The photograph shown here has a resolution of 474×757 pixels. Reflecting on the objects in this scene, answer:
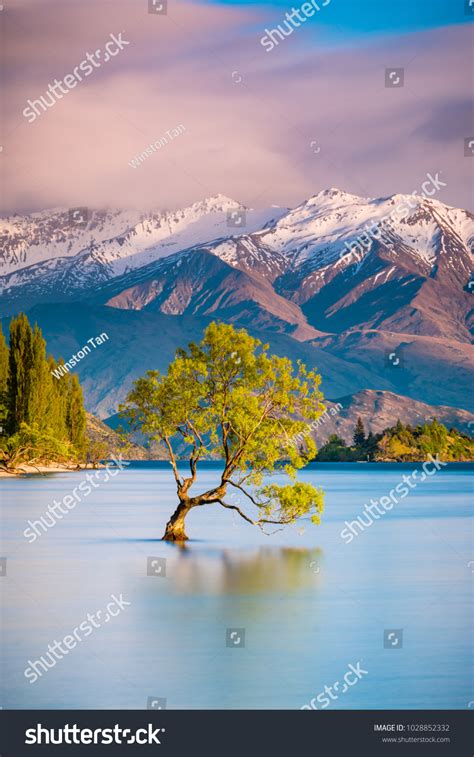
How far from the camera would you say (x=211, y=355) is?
49.0 m

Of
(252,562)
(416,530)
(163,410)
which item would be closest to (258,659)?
(252,562)

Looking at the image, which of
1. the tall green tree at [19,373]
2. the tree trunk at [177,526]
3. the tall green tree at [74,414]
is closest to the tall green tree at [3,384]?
the tall green tree at [19,373]

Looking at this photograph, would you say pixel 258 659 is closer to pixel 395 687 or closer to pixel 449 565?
pixel 395 687

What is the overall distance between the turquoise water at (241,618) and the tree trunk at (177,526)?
94 centimetres

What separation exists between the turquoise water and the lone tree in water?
9.99 feet

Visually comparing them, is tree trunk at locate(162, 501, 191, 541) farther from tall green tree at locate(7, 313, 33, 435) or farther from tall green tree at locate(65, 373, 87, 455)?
tall green tree at locate(65, 373, 87, 455)

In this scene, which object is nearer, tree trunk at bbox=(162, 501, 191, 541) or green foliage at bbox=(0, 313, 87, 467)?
tree trunk at bbox=(162, 501, 191, 541)

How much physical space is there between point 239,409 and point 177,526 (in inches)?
382

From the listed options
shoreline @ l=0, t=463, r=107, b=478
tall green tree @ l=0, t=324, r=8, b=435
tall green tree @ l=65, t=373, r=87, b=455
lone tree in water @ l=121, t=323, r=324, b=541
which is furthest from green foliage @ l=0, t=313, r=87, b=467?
lone tree in water @ l=121, t=323, r=324, b=541

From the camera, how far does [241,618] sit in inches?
1296

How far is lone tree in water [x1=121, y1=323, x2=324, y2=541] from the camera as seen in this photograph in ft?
156

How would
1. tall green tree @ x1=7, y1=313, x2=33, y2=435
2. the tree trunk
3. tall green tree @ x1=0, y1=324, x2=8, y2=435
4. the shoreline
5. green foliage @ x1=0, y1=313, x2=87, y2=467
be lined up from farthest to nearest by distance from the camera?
1. the shoreline
2. tall green tree @ x1=0, y1=324, x2=8, y2=435
3. tall green tree @ x1=7, y1=313, x2=33, y2=435
4. green foliage @ x1=0, y1=313, x2=87, y2=467
5. the tree trunk

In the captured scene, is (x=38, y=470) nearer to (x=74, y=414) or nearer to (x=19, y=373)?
(x=74, y=414)
